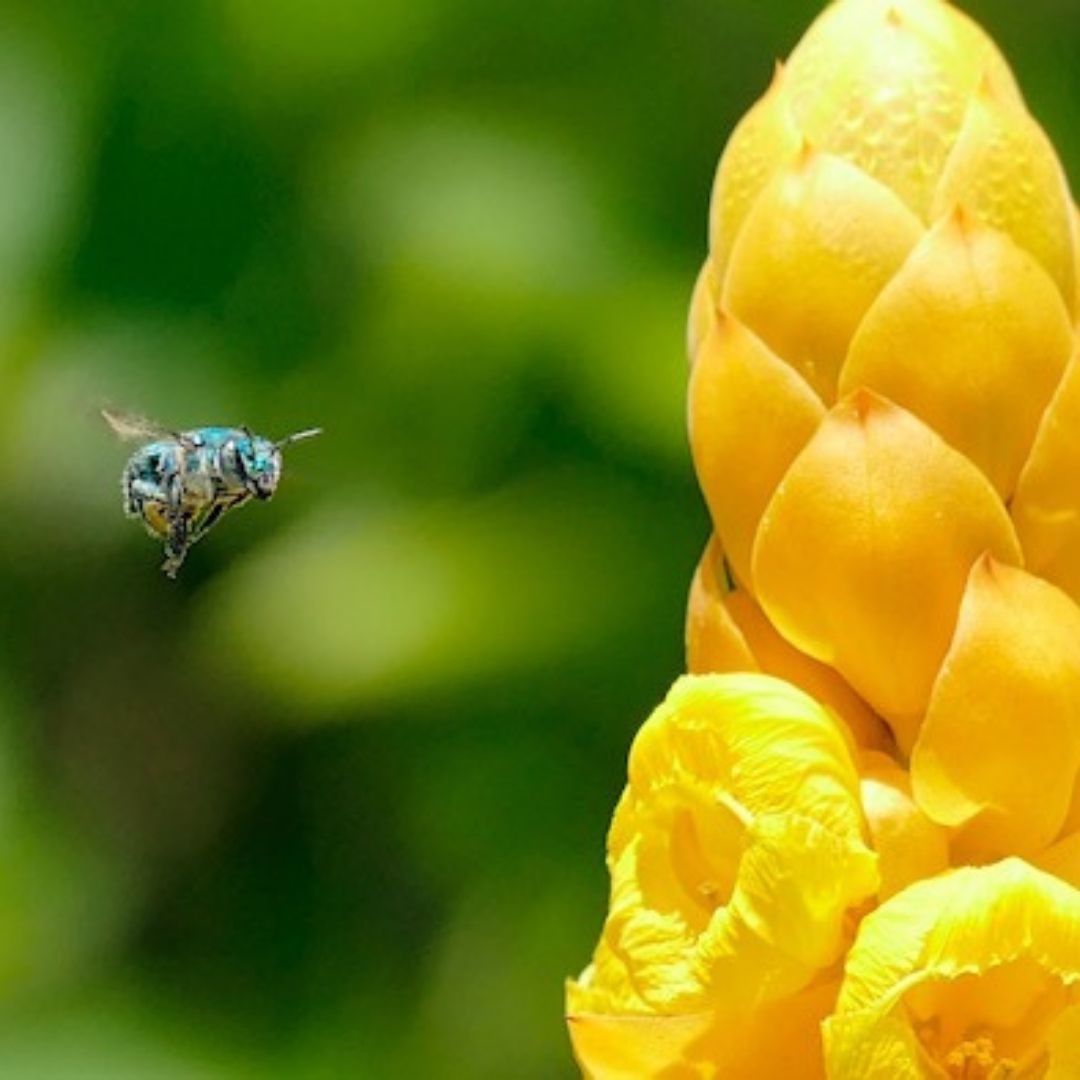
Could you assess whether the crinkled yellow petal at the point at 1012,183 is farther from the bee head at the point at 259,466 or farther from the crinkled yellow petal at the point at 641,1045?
the bee head at the point at 259,466

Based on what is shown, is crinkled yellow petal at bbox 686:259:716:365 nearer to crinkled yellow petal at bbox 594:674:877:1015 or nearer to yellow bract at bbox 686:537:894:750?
yellow bract at bbox 686:537:894:750

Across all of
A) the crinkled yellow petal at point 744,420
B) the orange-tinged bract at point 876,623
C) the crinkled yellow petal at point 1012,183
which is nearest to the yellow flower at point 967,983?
the orange-tinged bract at point 876,623

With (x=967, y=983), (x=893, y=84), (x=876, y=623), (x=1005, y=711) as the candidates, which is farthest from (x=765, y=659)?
(x=893, y=84)

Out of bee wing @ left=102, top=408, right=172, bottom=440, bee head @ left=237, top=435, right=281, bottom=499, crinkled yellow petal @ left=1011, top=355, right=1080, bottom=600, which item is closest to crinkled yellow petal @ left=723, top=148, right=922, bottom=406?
crinkled yellow petal @ left=1011, top=355, right=1080, bottom=600

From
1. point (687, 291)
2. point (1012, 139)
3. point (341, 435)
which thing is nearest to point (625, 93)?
point (687, 291)

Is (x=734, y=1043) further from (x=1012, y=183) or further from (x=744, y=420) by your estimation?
(x=1012, y=183)

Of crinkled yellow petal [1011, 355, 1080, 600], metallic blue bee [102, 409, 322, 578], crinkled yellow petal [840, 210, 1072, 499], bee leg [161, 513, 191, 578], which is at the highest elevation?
crinkled yellow petal [840, 210, 1072, 499]
